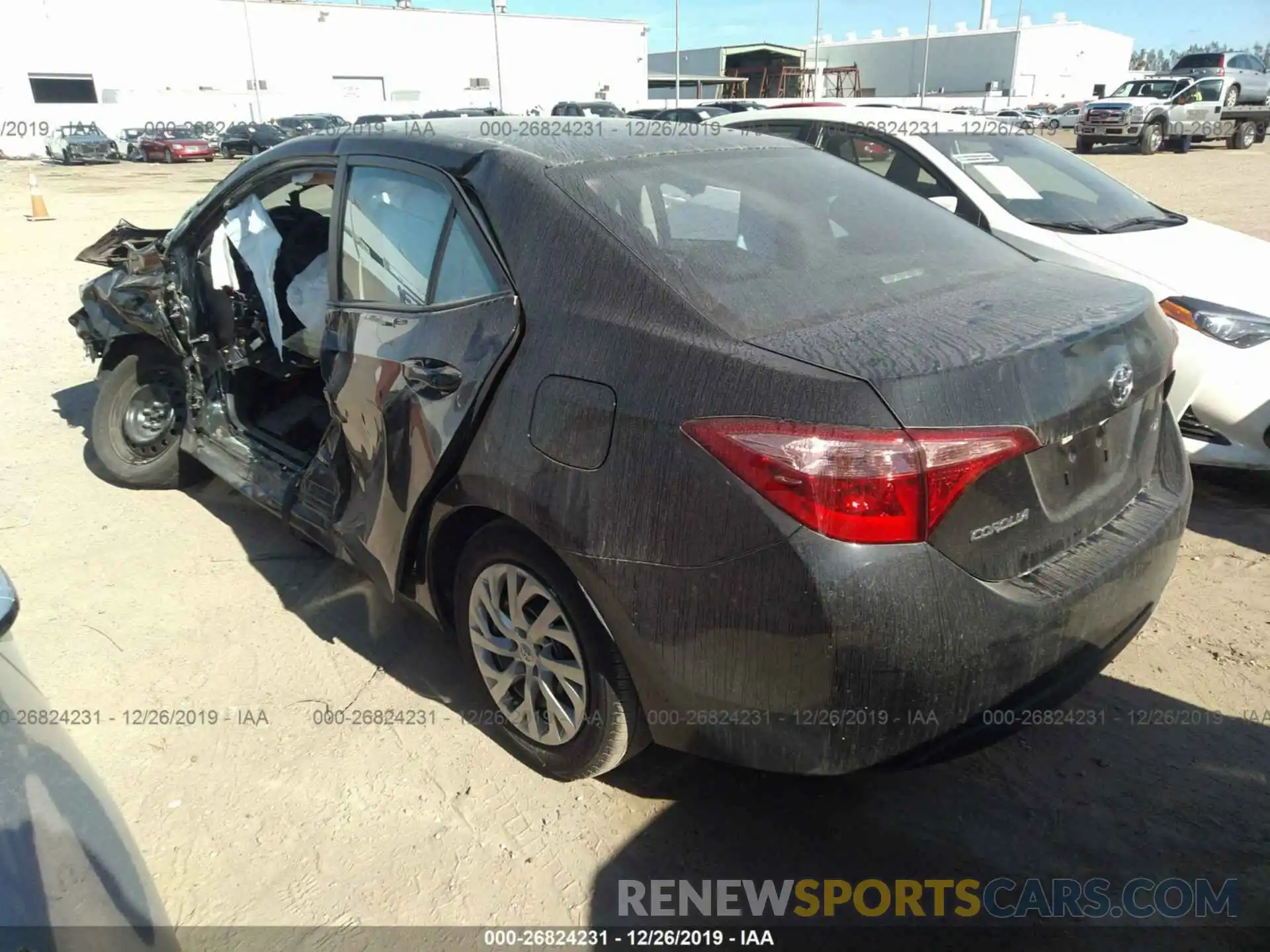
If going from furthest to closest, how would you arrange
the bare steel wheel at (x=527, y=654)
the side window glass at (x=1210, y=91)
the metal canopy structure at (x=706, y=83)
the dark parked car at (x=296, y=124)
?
the metal canopy structure at (x=706, y=83) → the dark parked car at (x=296, y=124) → the side window glass at (x=1210, y=91) → the bare steel wheel at (x=527, y=654)

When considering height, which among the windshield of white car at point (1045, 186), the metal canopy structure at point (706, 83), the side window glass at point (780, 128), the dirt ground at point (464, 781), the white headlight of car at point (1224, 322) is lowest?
the dirt ground at point (464, 781)

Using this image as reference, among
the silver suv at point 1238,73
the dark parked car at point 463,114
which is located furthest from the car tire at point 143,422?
the silver suv at point 1238,73

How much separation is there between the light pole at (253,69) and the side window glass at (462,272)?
51.9m

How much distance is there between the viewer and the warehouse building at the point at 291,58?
43938mm

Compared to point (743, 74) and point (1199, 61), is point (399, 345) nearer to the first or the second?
point (1199, 61)

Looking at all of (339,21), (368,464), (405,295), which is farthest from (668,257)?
(339,21)

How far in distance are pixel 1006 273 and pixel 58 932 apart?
2.64m

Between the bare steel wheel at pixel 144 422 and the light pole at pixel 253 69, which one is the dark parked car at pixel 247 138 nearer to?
the light pole at pixel 253 69

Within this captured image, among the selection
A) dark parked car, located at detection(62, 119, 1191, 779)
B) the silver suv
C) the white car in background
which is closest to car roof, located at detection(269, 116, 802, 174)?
dark parked car, located at detection(62, 119, 1191, 779)

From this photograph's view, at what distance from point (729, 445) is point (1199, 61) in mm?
35190

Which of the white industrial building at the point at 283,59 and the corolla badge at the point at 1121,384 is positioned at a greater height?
the white industrial building at the point at 283,59

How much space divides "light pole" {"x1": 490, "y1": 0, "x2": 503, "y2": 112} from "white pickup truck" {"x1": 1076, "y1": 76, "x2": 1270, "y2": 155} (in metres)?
34.0

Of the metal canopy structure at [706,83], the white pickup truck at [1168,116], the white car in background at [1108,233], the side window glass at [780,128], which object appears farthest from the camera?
the metal canopy structure at [706,83]

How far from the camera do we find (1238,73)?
27609 mm
